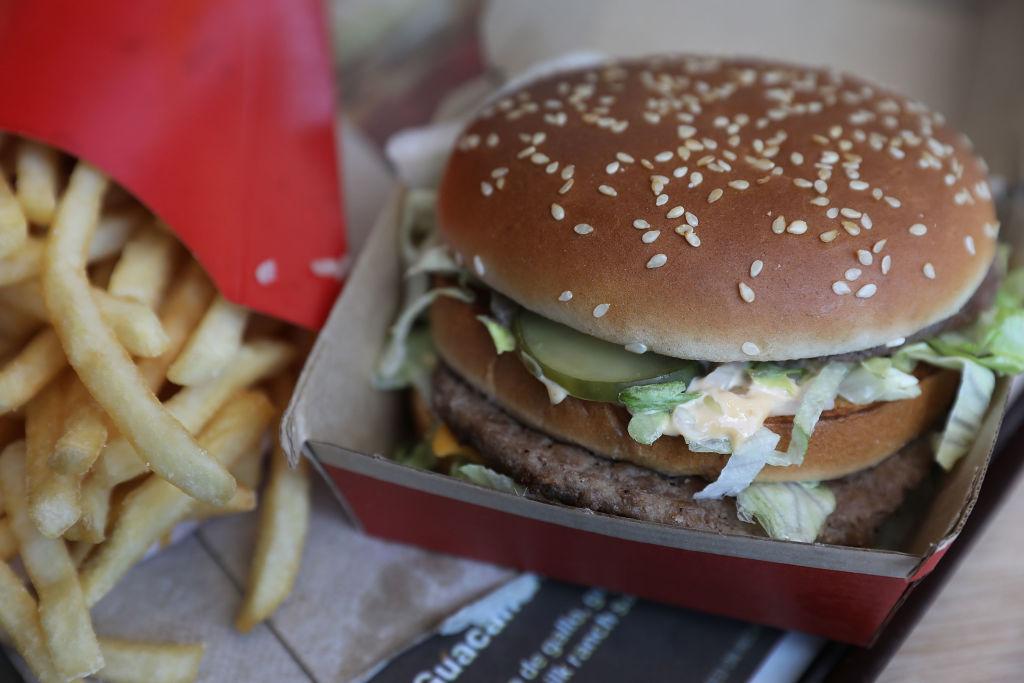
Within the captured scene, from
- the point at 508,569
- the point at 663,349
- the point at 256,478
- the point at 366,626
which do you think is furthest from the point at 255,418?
the point at 663,349

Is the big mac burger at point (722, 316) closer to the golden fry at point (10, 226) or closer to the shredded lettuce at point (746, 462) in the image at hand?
A: the shredded lettuce at point (746, 462)

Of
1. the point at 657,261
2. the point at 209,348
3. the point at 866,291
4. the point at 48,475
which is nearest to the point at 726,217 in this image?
the point at 657,261

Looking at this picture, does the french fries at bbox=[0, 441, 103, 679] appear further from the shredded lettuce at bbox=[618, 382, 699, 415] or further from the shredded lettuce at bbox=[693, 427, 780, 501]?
the shredded lettuce at bbox=[693, 427, 780, 501]

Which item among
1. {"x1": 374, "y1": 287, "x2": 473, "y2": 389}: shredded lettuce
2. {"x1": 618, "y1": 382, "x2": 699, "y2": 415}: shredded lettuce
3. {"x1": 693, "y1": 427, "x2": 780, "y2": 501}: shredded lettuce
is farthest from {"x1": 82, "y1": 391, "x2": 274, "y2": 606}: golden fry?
{"x1": 693, "y1": 427, "x2": 780, "y2": 501}: shredded lettuce

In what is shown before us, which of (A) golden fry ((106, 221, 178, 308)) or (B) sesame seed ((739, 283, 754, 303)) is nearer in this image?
(B) sesame seed ((739, 283, 754, 303))

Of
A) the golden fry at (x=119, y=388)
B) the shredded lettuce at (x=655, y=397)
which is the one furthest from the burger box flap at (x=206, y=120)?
the shredded lettuce at (x=655, y=397)

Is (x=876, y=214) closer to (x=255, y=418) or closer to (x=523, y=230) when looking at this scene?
(x=523, y=230)
